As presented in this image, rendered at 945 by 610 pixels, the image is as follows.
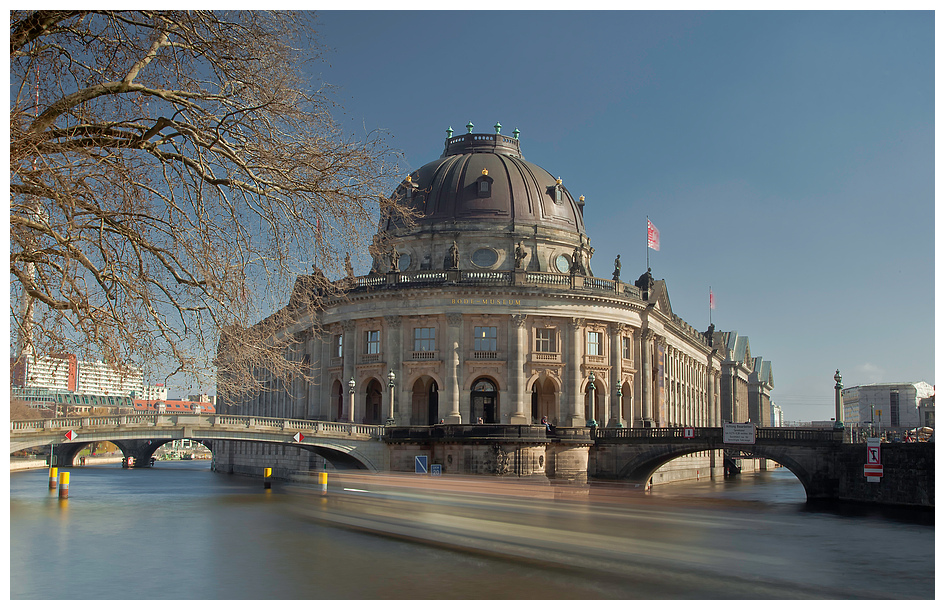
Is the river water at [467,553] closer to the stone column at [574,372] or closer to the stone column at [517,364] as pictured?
the stone column at [517,364]

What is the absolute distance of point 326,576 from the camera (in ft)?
63.4

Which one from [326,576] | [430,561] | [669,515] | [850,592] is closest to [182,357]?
[326,576]

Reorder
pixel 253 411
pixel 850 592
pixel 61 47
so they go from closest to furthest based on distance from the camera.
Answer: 1. pixel 61 47
2. pixel 850 592
3. pixel 253 411

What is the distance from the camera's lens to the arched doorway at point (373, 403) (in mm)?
66562

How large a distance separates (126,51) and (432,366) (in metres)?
49.9

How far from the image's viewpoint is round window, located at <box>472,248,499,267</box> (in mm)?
A: 68375

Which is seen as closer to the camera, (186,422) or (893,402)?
(186,422)

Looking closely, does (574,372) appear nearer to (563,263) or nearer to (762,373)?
(563,263)

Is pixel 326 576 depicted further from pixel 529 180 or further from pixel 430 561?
pixel 529 180

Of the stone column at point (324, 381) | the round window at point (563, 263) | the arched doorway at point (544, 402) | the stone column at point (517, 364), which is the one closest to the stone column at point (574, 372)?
the arched doorway at point (544, 402)

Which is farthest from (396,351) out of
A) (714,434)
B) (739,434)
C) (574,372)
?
(739,434)

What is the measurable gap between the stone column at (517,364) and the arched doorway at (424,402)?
606 cm

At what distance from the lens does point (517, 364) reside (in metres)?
61.9

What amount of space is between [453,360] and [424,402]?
16.7ft
